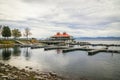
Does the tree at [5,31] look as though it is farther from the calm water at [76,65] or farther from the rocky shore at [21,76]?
the rocky shore at [21,76]

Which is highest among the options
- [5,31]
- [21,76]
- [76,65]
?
[5,31]

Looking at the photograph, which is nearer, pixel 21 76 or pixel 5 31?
pixel 21 76

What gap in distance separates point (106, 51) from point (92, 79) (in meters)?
44.5

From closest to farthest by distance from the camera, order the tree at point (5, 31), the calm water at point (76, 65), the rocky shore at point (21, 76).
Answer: the rocky shore at point (21, 76), the calm water at point (76, 65), the tree at point (5, 31)

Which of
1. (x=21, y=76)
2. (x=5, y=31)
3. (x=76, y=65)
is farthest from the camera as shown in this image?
(x=5, y=31)

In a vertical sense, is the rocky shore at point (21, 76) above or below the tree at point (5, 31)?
below

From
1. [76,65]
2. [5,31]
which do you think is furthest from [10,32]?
[76,65]

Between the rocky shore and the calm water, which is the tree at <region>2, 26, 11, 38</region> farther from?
the rocky shore

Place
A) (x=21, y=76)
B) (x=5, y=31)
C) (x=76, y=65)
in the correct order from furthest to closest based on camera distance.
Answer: (x=5, y=31), (x=76, y=65), (x=21, y=76)

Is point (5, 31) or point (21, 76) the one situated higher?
point (5, 31)

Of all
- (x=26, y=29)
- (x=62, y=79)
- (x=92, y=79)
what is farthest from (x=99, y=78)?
(x=26, y=29)

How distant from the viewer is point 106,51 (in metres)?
63.8

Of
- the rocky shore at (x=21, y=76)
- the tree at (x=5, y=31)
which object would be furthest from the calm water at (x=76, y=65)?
the tree at (x=5, y=31)

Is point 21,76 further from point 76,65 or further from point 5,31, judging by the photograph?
point 5,31
